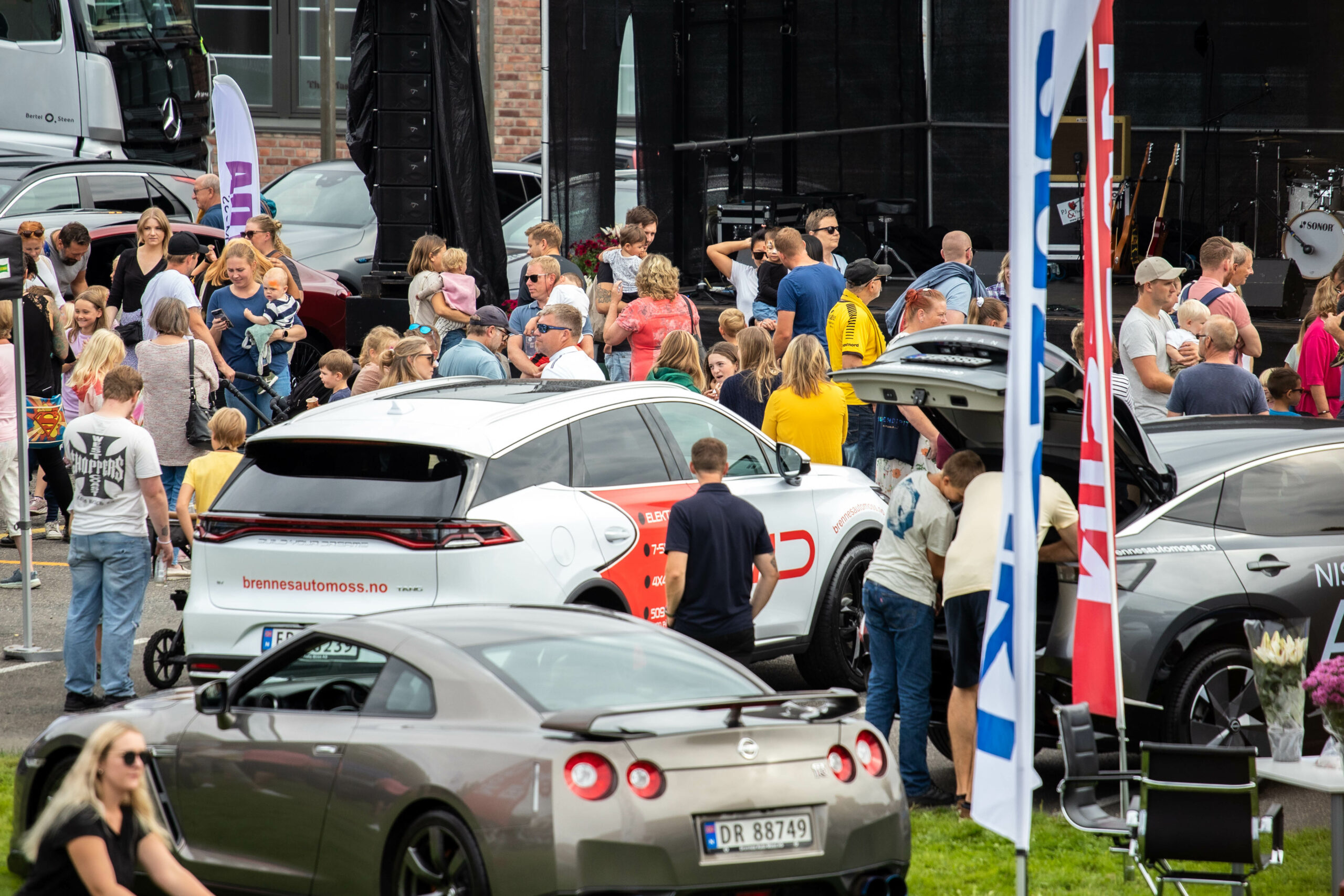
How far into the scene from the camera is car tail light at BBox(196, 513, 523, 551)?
750cm

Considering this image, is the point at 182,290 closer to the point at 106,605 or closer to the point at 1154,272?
the point at 106,605

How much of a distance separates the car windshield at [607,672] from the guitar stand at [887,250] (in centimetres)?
1740

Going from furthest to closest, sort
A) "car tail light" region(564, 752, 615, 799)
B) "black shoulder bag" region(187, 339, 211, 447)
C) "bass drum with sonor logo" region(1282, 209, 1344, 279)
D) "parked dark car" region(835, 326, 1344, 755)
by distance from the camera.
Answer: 1. "bass drum with sonor logo" region(1282, 209, 1344, 279)
2. "black shoulder bag" region(187, 339, 211, 447)
3. "parked dark car" region(835, 326, 1344, 755)
4. "car tail light" region(564, 752, 615, 799)

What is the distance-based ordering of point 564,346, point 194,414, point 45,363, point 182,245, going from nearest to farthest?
point 564,346 → point 194,414 → point 45,363 → point 182,245

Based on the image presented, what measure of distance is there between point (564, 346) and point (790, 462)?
208 cm

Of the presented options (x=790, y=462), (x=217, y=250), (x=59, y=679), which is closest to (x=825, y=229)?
(x=790, y=462)

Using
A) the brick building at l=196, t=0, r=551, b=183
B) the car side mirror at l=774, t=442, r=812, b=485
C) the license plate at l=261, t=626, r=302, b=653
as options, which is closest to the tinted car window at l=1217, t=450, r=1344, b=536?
the car side mirror at l=774, t=442, r=812, b=485

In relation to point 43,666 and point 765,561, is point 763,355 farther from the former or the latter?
point 43,666

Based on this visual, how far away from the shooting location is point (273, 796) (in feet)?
19.1

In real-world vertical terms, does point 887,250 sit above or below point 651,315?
above

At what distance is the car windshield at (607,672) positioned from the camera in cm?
558

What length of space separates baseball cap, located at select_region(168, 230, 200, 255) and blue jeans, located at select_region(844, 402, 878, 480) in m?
5.69

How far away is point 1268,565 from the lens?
24.2 feet

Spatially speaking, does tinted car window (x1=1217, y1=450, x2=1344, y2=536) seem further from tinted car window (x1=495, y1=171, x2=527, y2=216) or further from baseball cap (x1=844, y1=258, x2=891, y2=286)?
tinted car window (x1=495, y1=171, x2=527, y2=216)
